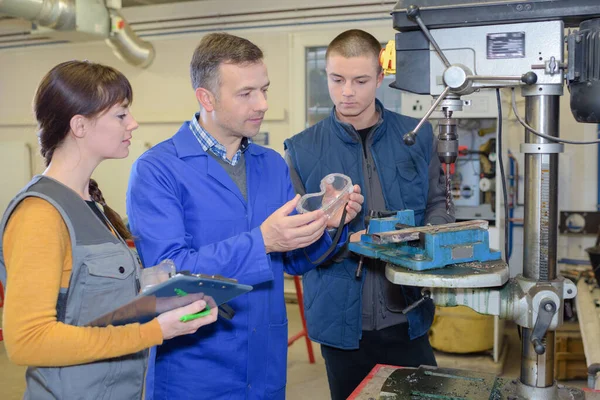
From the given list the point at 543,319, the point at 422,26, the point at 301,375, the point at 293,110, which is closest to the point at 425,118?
the point at 422,26

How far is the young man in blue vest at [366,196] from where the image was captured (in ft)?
6.24

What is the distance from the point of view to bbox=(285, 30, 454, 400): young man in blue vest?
1.90 m

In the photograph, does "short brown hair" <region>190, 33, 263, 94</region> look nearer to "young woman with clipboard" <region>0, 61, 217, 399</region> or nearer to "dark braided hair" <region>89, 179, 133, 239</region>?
"young woman with clipboard" <region>0, 61, 217, 399</region>

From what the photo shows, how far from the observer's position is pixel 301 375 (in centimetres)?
365

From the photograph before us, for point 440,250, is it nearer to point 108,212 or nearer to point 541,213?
point 541,213

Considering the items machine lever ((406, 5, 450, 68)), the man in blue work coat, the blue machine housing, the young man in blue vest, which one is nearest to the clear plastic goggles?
the man in blue work coat

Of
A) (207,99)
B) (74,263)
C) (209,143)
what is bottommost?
(74,263)

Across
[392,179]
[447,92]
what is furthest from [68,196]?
[392,179]

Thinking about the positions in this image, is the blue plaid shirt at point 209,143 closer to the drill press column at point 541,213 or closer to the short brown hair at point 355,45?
the short brown hair at point 355,45

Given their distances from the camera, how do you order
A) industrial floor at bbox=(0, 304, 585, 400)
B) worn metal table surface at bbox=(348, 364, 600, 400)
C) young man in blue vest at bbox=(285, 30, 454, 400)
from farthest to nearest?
1. industrial floor at bbox=(0, 304, 585, 400)
2. young man in blue vest at bbox=(285, 30, 454, 400)
3. worn metal table surface at bbox=(348, 364, 600, 400)

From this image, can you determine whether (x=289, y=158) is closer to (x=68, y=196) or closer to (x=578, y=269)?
(x=68, y=196)

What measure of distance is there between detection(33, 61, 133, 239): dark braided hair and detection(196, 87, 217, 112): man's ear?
0.31 m

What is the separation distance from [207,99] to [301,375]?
246 centimetres

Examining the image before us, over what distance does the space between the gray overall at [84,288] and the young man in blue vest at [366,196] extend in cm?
81
